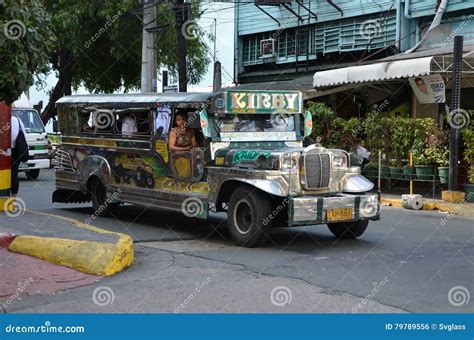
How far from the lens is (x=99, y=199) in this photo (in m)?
12.5

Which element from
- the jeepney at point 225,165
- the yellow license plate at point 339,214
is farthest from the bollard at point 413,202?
the yellow license plate at point 339,214

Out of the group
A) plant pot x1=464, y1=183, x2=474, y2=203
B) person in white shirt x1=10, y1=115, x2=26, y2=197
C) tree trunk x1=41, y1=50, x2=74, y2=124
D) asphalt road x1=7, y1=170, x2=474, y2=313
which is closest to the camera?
asphalt road x1=7, y1=170, x2=474, y2=313

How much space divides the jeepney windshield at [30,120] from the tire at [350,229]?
12.8m

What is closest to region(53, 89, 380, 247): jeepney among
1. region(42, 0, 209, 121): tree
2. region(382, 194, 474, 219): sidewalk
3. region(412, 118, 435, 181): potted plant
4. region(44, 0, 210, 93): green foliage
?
region(382, 194, 474, 219): sidewalk

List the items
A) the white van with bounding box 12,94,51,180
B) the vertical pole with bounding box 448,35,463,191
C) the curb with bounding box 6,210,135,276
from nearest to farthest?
the curb with bounding box 6,210,135,276 → the vertical pole with bounding box 448,35,463,191 → the white van with bounding box 12,94,51,180

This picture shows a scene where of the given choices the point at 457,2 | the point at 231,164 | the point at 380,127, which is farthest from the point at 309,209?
the point at 457,2

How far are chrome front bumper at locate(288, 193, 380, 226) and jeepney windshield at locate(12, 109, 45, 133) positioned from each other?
1334 cm

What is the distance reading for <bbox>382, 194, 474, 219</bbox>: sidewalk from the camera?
14061 mm

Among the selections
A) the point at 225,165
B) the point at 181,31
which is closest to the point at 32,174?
the point at 181,31

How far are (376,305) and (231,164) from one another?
3987mm

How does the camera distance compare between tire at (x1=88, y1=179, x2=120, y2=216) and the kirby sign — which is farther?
tire at (x1=88, y1=179, x2=120, y2=216)

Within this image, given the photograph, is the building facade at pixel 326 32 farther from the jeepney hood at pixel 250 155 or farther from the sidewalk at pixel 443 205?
the jeepney hood at pixel 250 155

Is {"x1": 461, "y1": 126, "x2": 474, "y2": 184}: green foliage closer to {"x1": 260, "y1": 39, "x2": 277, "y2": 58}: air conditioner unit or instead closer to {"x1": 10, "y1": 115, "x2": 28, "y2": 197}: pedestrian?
{"x1": 10, "y1": 115, "x2": 28, "y2": 197}: pedestrian

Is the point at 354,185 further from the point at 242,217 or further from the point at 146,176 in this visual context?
the point at 146,176
